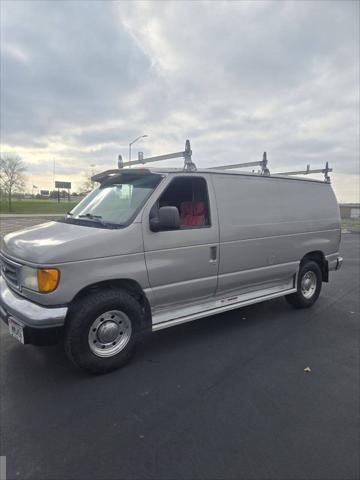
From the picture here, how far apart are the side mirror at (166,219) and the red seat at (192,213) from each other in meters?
0.63

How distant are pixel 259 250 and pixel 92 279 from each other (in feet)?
8.20

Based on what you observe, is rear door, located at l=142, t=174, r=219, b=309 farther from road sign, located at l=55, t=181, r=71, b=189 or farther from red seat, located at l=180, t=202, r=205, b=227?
road sign, located at l=55, t=181, r=71, b=189

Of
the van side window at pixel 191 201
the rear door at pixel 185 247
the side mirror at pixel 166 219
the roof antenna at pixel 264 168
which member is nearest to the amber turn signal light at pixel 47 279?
the rear door at pixel 185 247

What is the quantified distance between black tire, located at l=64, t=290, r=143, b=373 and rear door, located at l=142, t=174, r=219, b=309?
344 millimetres

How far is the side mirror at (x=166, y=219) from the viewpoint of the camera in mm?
3455

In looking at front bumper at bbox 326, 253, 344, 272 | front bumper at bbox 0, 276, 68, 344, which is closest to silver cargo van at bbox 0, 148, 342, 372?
front bumper at bbox 0, 276, 68, 344

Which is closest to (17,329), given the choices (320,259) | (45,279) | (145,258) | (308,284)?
(45,279)

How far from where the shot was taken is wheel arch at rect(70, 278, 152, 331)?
3270 mm

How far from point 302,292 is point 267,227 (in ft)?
5.18

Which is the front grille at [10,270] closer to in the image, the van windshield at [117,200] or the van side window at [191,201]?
the van windshield at [117,200]

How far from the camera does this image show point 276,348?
4.03 metres

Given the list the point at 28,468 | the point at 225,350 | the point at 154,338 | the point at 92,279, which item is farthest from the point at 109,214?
the point at 28,468

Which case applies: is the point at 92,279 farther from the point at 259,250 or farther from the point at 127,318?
the point at 259,250

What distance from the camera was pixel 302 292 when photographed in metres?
5.54
